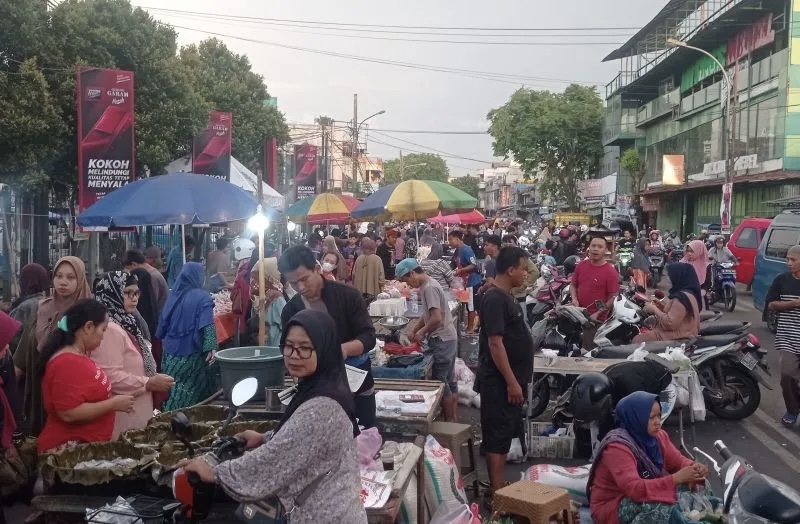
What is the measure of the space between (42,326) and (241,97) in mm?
27122

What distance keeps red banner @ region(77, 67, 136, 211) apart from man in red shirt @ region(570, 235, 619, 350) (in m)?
7.68

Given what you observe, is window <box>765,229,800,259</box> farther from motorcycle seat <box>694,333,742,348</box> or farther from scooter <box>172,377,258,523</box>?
scooter <box>172,377,258,523</box>

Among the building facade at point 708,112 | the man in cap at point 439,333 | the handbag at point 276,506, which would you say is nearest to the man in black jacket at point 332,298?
the handbag at point 276,506

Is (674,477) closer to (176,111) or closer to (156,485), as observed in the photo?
(156,485)

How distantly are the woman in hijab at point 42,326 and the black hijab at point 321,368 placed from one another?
10.2ft

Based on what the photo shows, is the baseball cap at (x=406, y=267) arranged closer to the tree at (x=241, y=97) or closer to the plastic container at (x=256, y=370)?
the plastic container at (x=256, y=370)

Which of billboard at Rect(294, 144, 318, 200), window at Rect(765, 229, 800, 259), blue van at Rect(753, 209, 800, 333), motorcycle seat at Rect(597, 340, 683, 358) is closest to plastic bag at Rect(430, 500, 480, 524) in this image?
motorcycle seat at Rect(597, 340, 683, 358)

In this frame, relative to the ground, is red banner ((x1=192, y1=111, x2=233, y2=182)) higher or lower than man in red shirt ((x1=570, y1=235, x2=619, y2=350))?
higher

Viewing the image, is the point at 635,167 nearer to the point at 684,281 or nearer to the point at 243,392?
the point at 684,281

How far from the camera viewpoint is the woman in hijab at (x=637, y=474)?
3.93 meters

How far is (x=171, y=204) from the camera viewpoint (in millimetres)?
7371

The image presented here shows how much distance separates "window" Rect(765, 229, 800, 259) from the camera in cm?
1284

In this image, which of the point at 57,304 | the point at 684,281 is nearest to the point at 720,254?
the point at 684,281

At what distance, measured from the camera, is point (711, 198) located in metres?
35.8
